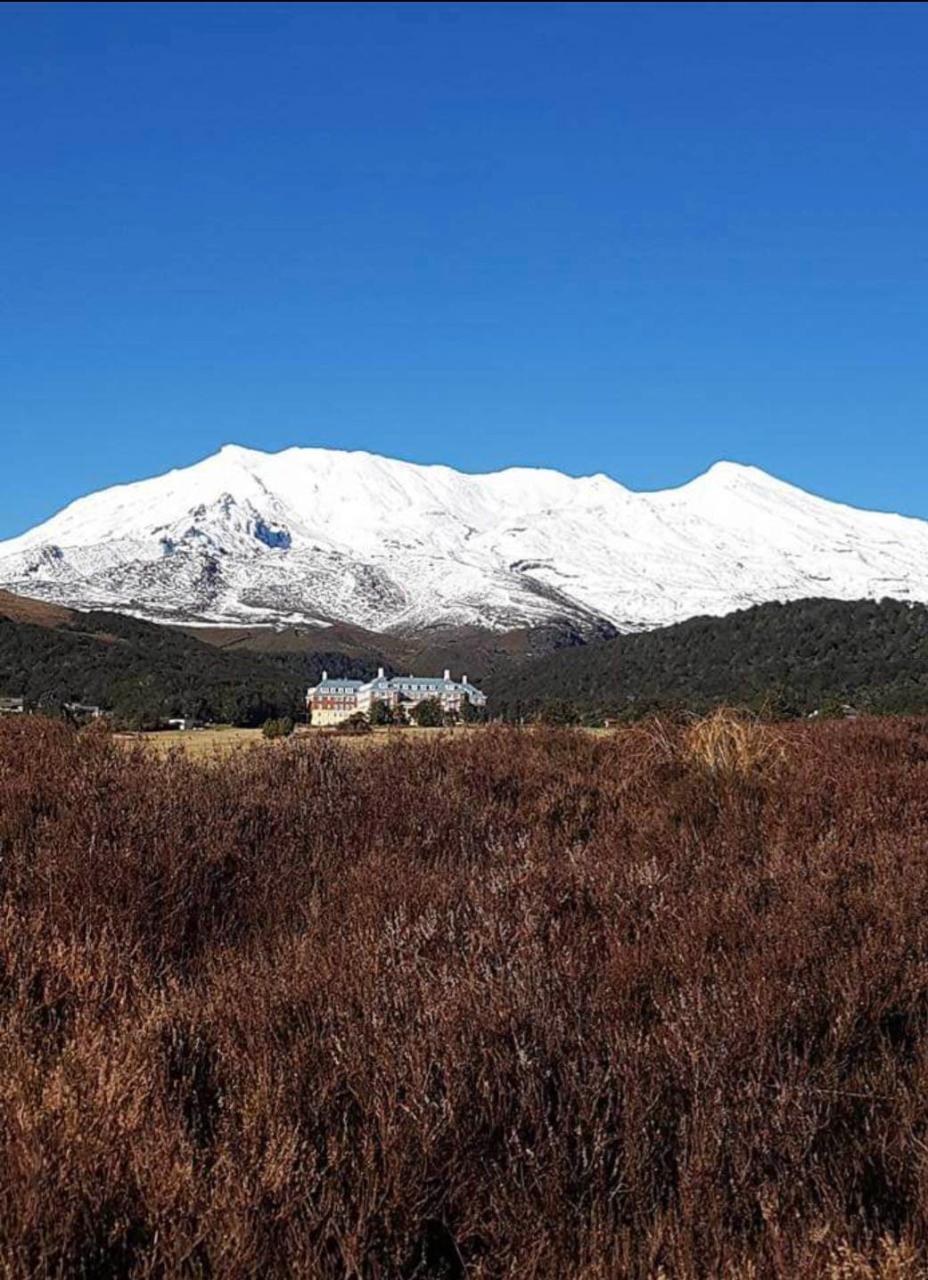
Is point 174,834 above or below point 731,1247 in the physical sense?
above

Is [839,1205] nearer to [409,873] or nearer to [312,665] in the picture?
[409,873]

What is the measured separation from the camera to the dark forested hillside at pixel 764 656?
5119 centimetres

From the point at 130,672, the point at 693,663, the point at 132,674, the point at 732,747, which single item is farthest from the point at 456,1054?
the point at 693,663

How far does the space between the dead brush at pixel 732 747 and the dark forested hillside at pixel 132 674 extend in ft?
23.2

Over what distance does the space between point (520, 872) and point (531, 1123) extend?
2734 mm

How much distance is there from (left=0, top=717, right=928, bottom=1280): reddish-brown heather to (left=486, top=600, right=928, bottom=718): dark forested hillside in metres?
40.2

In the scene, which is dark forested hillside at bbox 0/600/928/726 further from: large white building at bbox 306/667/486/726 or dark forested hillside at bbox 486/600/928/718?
large white building at bbox 306/667/486/726

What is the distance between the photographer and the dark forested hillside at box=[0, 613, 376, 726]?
2475 cm

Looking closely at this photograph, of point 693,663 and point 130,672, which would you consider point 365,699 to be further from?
point 693,663

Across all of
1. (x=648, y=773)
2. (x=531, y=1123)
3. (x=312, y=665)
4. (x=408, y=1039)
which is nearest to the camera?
(x=531, y=1123)

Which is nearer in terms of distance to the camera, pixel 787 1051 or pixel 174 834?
pixel 787 1051

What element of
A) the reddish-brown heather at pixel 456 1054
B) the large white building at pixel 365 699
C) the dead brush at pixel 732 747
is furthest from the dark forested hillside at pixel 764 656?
the reddish-brown heather at pixel 456 1054

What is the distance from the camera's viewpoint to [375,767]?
372 inches

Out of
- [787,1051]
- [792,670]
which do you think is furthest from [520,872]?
[792,670]
